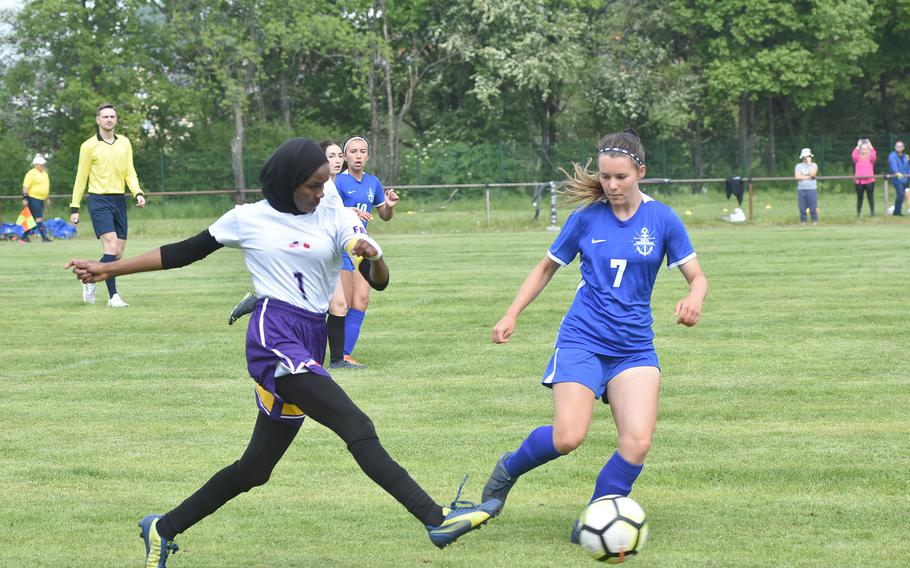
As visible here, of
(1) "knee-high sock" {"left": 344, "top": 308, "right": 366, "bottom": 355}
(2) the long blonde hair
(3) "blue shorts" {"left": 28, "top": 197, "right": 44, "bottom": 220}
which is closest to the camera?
(2) the long blonde hair

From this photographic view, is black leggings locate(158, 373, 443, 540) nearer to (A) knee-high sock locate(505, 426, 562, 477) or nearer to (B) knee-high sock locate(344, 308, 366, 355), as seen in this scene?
(A) knee-high sock locate(505, 426, 562, 477)

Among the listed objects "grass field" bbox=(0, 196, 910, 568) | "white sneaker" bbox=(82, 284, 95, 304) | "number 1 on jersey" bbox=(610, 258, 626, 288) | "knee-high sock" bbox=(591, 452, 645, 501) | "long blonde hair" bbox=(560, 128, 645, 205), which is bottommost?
"grass field" bbox=(0, 196, 910, 568)

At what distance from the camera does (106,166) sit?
49.8 ft

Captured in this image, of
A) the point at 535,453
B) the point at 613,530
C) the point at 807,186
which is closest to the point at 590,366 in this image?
the point at 535,453

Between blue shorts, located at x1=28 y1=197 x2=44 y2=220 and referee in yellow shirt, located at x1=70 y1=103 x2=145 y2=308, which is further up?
referee in yellow shirt, located at x1=70 y1=103 x2=145 y2=308

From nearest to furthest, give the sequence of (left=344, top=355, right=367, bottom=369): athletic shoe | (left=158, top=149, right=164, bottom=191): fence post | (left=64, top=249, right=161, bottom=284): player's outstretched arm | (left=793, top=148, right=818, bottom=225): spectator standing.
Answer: (left=64, top=249, right=161, bottom=284): player's outstretched arm < (left=344, top=355, right=367, bottom=369): athletic shoe < (left=793, top=148, right=818, bottom=225): spectator standing < (left=158, top=149, right=164, bottom=191): fence post

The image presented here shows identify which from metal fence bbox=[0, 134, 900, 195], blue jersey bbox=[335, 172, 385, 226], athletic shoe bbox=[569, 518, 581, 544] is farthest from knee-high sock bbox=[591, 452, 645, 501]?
metal fence bbox=[0, 134, 900, 195]

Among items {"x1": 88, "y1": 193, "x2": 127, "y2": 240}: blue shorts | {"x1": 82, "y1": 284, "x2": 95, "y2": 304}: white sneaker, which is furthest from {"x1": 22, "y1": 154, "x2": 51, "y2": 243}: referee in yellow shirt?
{"x1": 88, "y1": 193, "x2": 127, "y2": 240}: blue shorts

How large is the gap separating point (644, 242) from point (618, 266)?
17 cm

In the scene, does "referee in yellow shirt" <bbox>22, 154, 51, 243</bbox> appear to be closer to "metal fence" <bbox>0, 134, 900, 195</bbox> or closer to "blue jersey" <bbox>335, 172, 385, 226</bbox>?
"metal fence" <bbox>0, 134, 900, 195</bbox>

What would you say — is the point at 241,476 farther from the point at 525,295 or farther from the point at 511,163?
the point at 511,163

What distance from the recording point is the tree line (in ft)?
150

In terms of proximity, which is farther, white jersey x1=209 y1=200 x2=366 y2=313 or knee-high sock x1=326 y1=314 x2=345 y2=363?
knee-high sock x1=326 y1=314 x2=345 y2=363

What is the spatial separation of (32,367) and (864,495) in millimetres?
7338
